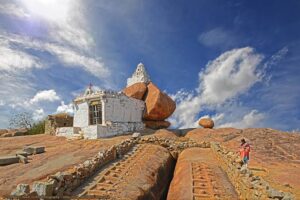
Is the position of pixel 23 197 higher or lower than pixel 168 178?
higher

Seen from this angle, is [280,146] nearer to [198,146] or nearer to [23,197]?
[198,146]

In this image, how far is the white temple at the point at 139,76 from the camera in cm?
3903

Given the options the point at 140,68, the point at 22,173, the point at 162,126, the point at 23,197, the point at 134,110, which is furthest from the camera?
the point at 140,68

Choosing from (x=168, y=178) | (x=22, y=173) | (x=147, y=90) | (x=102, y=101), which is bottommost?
(x=168, y=178)

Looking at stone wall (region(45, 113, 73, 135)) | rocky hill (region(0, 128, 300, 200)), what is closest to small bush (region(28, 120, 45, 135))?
stone wall (region(45, 113, 73, 135))

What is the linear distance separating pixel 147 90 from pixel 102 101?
11.3 m

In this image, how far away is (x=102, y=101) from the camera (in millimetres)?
26953

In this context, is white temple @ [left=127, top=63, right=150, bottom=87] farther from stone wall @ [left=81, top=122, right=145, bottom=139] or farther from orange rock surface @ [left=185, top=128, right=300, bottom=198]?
orange rock surface @ [left=185, top=128, right=300, bottom=198]

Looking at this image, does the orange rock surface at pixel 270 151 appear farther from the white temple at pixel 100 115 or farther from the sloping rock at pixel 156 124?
the white temple at pixel 100 115

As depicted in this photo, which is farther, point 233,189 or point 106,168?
point 106,168

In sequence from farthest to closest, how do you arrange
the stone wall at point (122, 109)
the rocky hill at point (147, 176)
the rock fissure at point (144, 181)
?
the stone wall at point (122, 109) → the rocky hill at point (147, 176) → the rock fissure at point (144, 181)

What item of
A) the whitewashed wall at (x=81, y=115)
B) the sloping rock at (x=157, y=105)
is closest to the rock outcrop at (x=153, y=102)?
the sloping rock at (x=157, y=105)

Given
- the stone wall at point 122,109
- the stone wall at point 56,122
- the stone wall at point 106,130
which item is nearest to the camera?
the stone wall at point 106,130

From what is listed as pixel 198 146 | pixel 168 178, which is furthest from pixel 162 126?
pixel 168 178
